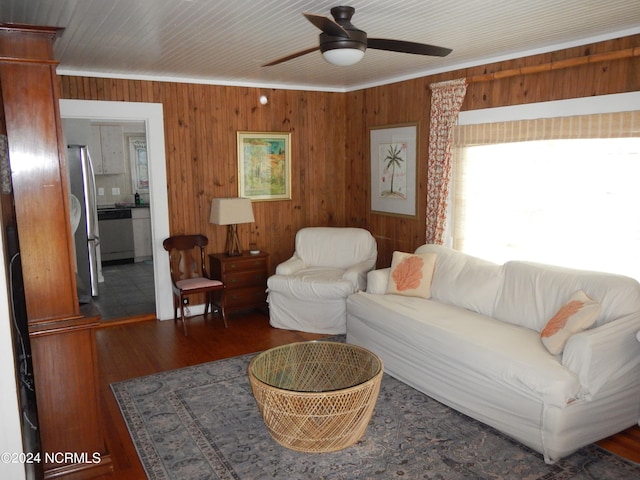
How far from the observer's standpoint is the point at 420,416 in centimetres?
329

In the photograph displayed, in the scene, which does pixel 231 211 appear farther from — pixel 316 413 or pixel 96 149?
pixel 96 149

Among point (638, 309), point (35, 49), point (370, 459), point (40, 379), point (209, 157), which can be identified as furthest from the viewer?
point (209, 157)

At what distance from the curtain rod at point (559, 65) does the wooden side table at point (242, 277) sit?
2706 mm

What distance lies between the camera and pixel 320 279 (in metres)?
4.85

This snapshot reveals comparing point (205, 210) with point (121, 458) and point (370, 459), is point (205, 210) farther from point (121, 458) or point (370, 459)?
point (370, 459)

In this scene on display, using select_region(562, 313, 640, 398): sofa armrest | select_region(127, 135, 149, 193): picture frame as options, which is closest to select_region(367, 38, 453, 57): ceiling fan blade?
select_region(562, 313, 640, 398): sofa armrest

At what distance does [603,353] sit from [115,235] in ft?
22.7

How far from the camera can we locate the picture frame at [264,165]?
558 centimetres

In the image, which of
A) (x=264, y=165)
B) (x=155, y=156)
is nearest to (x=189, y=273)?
(x=155, y=156)

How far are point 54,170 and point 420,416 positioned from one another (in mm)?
2553

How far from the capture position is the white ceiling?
2.77m

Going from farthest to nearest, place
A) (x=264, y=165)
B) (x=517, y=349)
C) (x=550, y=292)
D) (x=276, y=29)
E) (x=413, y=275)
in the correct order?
(x=264, y=165), (x=413, y=275), (x=550, y=292), (x=276, y=29), (x=517, y=349)

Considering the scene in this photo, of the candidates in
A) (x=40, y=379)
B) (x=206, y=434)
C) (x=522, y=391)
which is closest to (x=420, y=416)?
(x=522, y=391)

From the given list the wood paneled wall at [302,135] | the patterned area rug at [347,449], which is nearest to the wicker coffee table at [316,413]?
the patterned area rug at [347,449]
